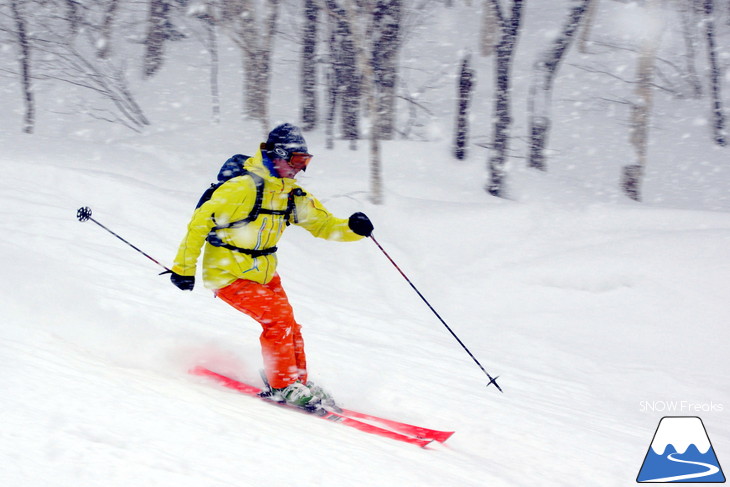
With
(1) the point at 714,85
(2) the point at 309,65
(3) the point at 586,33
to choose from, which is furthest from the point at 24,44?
(3) the point at 586,33

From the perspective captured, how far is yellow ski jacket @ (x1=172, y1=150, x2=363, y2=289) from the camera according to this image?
4008mm

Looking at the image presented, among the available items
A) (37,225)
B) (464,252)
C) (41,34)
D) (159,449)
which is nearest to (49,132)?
(41,34)

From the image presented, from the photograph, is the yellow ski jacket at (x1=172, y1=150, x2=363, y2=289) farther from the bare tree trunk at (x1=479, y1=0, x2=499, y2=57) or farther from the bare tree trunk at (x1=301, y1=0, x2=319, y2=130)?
the bare tree trunk at (x1=479, y1=0, x2=499, y2=57)

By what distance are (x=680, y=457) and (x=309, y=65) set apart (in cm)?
1452

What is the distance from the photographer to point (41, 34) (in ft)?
78.9

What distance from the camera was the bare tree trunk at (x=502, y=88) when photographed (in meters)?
12.0

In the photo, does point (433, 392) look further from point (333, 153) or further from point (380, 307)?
point (333, 153)

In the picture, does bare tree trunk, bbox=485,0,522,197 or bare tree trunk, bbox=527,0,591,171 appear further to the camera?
bare tree trunk, bbox=527,0,591,171

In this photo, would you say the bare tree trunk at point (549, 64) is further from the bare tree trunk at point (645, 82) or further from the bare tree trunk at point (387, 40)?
the bare tree trunk at point (387, 40)

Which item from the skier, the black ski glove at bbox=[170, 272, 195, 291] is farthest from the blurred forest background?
the black ski glove at bbox=[170, 272, 195, 291]

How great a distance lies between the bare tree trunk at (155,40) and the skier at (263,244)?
2166cm

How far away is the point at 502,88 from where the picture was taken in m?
12.0

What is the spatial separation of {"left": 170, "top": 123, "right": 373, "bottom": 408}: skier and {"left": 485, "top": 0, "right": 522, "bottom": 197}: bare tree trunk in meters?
8.30

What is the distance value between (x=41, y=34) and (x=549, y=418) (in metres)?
25.2
